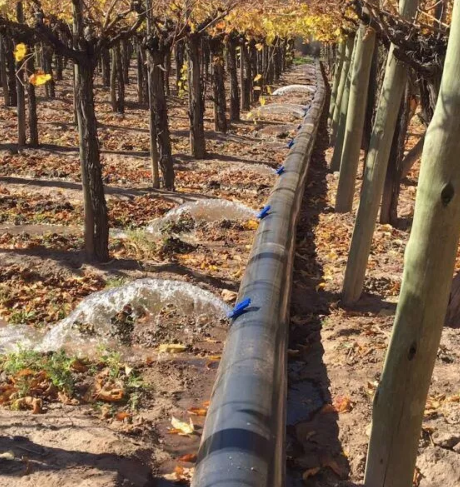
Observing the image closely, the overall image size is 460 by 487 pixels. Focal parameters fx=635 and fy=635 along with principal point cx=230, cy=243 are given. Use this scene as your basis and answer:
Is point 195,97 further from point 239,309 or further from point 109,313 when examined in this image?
point 239,309

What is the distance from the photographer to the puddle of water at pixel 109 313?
20.2ft

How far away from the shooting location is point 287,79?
39031 mm

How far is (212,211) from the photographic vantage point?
10195 mm

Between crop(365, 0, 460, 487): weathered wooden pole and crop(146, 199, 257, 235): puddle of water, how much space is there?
7.00m

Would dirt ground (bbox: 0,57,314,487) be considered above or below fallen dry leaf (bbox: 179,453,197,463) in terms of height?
above

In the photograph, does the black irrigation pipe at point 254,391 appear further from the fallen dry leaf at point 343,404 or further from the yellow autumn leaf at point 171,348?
the yellow autumn leaf at point 171,348

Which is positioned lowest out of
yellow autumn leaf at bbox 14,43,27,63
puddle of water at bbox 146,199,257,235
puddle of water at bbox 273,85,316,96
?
puddle of water at bbox 146,199,257,235

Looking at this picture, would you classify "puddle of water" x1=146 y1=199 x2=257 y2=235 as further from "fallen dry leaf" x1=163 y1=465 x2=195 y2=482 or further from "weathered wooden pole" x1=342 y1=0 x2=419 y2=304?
"fallen dry leaf" x1=163 y1=465 x2=195 y2=482

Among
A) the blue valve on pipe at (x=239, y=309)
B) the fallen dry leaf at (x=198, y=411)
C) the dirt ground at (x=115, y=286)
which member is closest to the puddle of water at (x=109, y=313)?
the dirt ground at (x=115, y=286)

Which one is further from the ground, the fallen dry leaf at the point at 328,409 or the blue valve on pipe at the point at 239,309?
the blue valve on pipe at the point at 239,309

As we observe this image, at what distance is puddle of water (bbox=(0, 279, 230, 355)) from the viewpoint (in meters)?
6.15

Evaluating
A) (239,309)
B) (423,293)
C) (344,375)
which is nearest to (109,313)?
(239,309)

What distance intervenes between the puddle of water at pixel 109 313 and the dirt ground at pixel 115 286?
133mm

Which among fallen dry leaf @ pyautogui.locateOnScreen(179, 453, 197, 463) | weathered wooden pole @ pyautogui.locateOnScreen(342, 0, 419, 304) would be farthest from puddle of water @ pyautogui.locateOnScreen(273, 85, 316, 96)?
fallen dry leaf @ pyautogui.locateOnScreen(179, 453, 197, 463)
